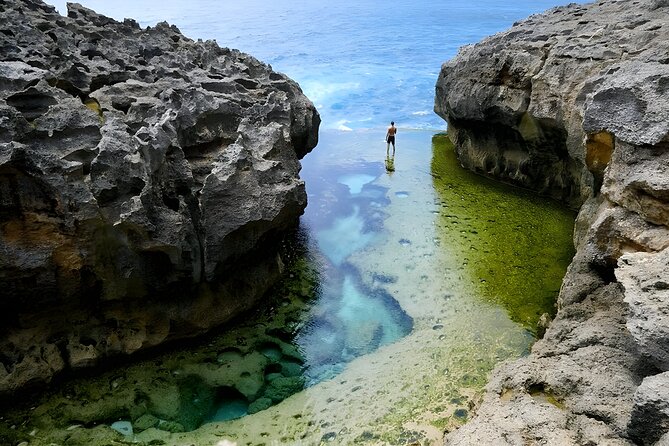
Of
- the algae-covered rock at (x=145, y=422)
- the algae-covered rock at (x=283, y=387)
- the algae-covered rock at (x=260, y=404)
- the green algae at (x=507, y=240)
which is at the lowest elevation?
the algae-covered rock at (x=145, y=422)

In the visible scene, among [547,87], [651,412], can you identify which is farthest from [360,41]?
[651,412]

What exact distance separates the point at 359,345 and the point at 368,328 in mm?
385

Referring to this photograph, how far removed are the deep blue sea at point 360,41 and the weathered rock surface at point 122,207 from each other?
11.3 m

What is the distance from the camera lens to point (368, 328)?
7438 millimetres

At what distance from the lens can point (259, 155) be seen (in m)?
7.65

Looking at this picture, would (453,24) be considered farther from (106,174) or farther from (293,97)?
(106,174)

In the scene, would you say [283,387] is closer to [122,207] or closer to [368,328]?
[368,328]

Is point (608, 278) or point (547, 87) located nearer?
point (608, 278)

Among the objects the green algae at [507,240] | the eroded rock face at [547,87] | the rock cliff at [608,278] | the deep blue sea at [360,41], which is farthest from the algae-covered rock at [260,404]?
the deep blue sea at [360,41]

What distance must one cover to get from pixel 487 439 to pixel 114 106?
6.84 meters

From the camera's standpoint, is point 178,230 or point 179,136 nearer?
point 178,230

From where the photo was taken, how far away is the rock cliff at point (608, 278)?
352cm

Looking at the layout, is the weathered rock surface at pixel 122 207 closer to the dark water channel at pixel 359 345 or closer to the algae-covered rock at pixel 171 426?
the dark water channel at pixel 359 345

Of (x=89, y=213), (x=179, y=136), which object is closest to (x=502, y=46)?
(x=179, y=136)
